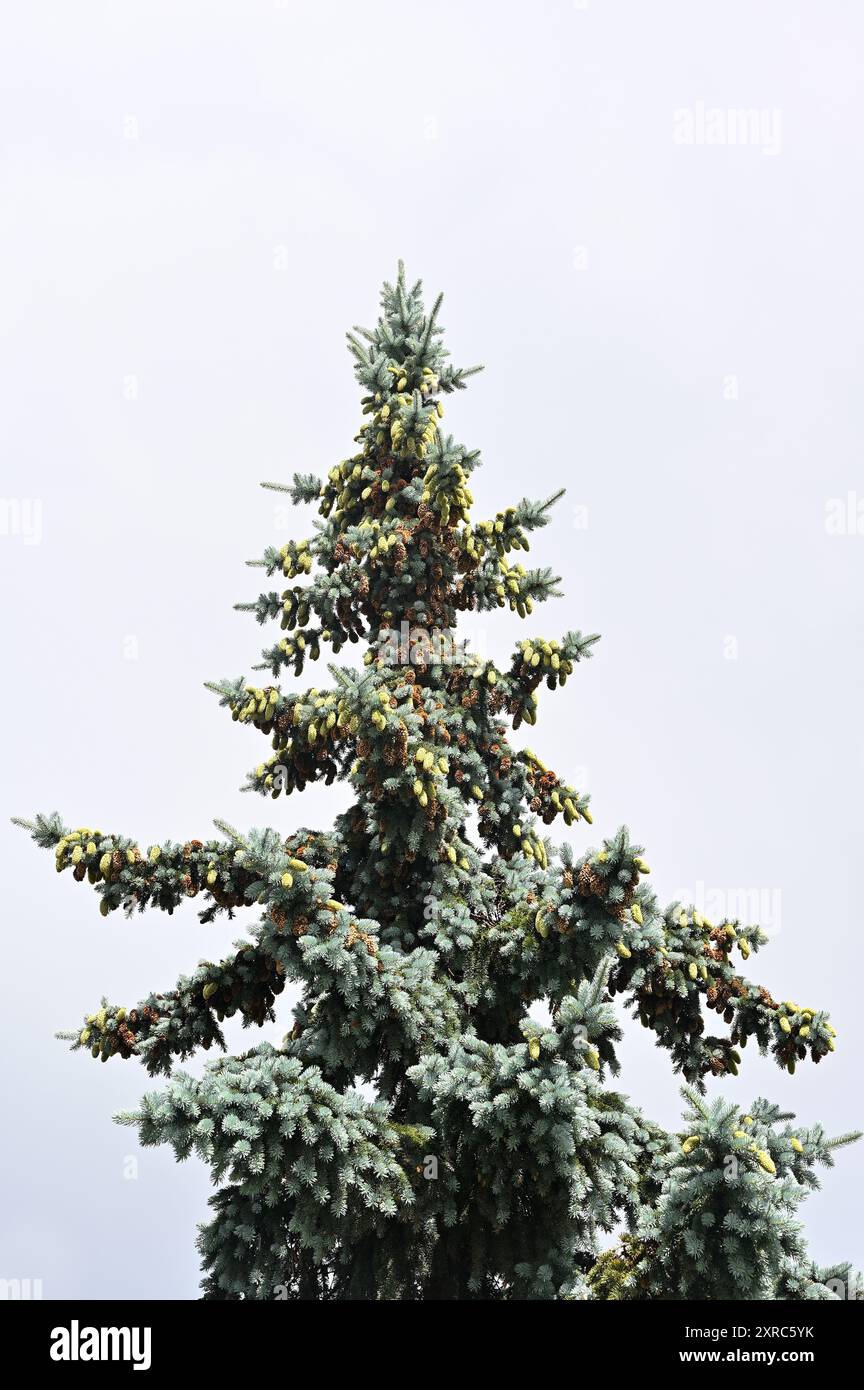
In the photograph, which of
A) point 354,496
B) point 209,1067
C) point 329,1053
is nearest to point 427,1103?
point 329,1053

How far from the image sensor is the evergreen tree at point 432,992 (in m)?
7.49

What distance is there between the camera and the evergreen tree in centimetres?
749

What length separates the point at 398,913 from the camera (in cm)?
1089

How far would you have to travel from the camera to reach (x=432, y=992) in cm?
926

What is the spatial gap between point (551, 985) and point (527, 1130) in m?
1.64

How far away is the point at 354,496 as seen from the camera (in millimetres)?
13227

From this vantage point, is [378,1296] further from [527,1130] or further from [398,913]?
[398,913]

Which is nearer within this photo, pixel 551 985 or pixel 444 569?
pixel 551 985

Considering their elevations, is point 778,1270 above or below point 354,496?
below
